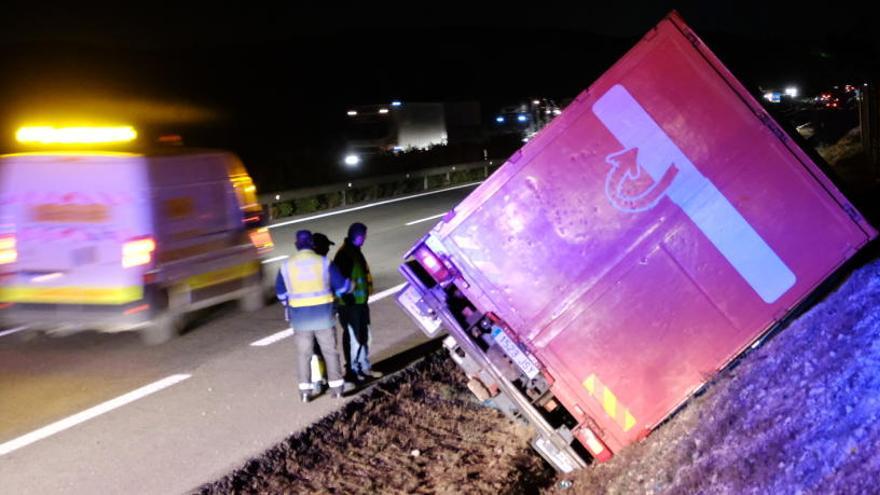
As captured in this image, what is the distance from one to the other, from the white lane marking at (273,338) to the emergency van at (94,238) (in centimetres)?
85

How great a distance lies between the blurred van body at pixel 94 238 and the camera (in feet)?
24.7

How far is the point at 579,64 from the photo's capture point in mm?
183625

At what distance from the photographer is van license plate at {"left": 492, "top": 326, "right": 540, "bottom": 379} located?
16.9 feet

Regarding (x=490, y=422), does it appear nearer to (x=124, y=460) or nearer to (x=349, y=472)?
(x=349, y=472)

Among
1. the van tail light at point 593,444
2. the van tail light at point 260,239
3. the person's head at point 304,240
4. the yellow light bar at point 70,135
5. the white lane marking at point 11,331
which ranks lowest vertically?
the van tail light at point 593,444

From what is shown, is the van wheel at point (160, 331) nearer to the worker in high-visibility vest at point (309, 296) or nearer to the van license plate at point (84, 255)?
the van license plate at point (84, 255)

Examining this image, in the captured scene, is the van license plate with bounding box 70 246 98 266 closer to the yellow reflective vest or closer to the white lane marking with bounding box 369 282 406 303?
the yellow reflective vest

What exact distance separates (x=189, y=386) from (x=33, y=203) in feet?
7.86

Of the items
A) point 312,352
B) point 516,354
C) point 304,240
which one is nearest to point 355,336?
point 312,352

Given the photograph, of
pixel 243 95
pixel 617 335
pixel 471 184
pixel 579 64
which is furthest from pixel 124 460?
pixel 579 64

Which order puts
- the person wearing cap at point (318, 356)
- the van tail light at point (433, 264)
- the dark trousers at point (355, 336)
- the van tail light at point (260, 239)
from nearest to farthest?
the van tail light at point (433, 264)
the person wearing cap at point (318, 356)
the dark trousers at point (355, 336)
the van tail light at point (260, 239)

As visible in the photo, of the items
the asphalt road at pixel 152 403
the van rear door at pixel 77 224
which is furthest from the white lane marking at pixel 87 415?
the van rear door at pixel 77 224

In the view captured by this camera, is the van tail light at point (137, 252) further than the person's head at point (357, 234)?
Yes

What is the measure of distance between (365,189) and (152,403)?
18.1m
